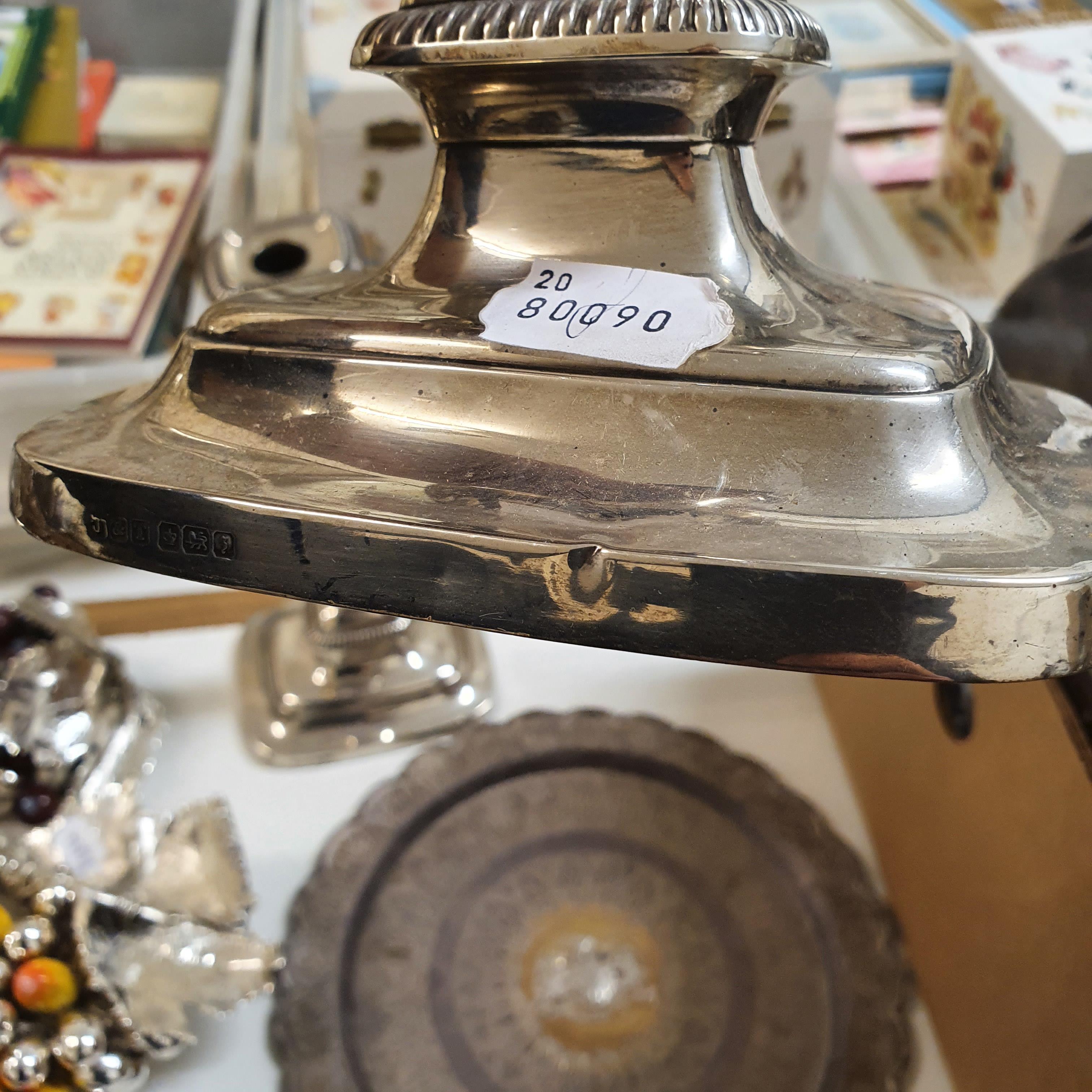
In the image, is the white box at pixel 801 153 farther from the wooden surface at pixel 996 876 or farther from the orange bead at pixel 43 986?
the orange bead at pixel 43 986

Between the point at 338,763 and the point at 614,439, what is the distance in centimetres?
40

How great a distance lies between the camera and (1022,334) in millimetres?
463

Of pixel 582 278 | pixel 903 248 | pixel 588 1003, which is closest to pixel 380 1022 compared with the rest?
pixel 588 1003

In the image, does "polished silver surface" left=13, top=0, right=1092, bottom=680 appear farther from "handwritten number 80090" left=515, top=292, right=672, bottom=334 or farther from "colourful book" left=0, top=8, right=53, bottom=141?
"colourful book" left=0, top=8, right=53, bottom=141

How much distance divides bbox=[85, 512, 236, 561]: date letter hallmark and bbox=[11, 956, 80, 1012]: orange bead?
0.24m

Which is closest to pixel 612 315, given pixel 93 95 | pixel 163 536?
pixel 163 536

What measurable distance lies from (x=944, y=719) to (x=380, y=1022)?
328mm

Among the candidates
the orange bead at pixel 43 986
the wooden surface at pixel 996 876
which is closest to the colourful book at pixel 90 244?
the orange bead at pixel 43 986

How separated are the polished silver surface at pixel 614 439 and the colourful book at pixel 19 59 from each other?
2.49 feet

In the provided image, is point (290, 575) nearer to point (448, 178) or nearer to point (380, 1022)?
point (448, 178)

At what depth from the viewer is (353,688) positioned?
0.59 meters

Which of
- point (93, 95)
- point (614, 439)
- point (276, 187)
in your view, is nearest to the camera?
point (614, 439)

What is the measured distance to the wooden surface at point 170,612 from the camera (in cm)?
64

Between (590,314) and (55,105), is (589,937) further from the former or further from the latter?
(55,105)
